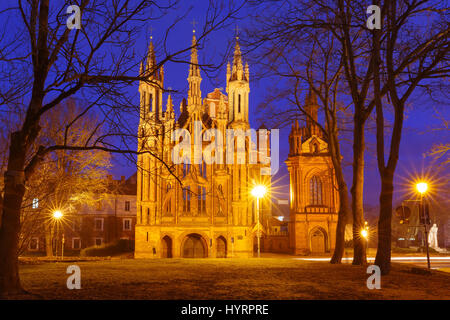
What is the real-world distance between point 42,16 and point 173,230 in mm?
43109

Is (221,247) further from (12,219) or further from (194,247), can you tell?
(12,219)

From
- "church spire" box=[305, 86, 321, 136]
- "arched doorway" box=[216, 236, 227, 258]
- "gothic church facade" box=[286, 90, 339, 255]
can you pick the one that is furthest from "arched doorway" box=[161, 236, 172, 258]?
"church spire" box=[305, 86, 321, 136]

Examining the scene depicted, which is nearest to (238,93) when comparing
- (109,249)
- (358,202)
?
(109,249)

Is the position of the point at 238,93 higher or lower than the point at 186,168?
higher

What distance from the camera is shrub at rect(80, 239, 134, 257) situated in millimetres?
47594

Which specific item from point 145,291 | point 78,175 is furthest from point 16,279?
point 78,175

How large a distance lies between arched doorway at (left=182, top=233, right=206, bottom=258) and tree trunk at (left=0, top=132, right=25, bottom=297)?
43079 mm

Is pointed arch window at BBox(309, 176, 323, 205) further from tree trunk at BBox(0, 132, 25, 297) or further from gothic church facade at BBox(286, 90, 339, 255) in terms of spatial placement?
tree trunk at BBox(0, 132, 25, 297)

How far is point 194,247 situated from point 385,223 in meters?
40.3

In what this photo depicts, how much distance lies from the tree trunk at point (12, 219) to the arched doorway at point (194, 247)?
4308cm

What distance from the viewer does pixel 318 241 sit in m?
56.0

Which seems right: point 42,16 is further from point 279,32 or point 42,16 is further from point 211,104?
point 211,104

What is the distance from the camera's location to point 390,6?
14516mm

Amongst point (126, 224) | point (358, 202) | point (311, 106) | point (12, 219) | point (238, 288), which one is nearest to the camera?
point (12, 219)
